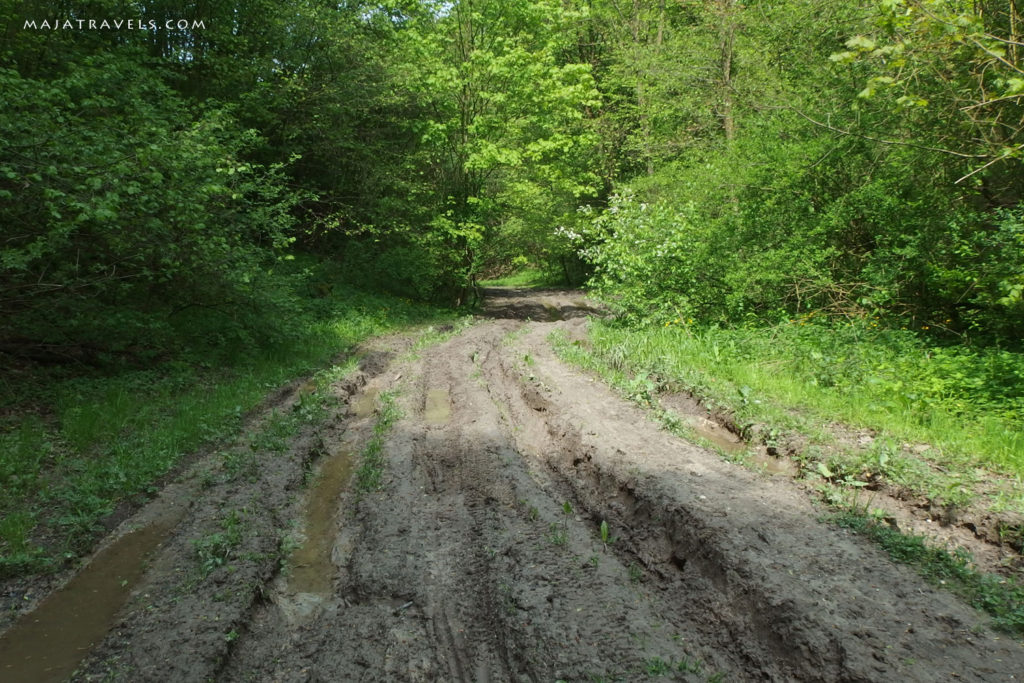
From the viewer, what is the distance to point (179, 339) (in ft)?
34.1

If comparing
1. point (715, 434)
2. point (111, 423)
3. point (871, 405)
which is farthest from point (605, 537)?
point (111, 423)

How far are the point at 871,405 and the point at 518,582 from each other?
4842 mm

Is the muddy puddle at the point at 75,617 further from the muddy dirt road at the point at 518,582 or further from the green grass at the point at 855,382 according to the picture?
the green grass at the point at 855,382

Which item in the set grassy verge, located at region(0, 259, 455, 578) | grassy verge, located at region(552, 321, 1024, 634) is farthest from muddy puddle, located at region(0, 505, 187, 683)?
grassy verge, located at region(552, 321, 1024, 634)

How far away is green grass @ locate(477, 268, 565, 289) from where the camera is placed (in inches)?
1262

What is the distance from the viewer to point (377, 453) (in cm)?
703

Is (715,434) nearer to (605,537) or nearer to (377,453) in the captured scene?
(605,537)

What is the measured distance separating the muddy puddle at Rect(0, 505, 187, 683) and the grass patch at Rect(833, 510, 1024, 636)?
5.41m

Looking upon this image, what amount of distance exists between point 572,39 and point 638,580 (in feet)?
82.6

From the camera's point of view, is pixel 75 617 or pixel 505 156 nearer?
pixel 75 617

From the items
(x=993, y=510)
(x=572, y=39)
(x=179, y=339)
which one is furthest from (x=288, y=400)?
(x=572, y=39)

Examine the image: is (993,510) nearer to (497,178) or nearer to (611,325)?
(611,325)

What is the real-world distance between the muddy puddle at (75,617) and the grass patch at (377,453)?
185 centimetres

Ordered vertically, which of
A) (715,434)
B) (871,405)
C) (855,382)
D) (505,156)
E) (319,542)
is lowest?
(319,542)
